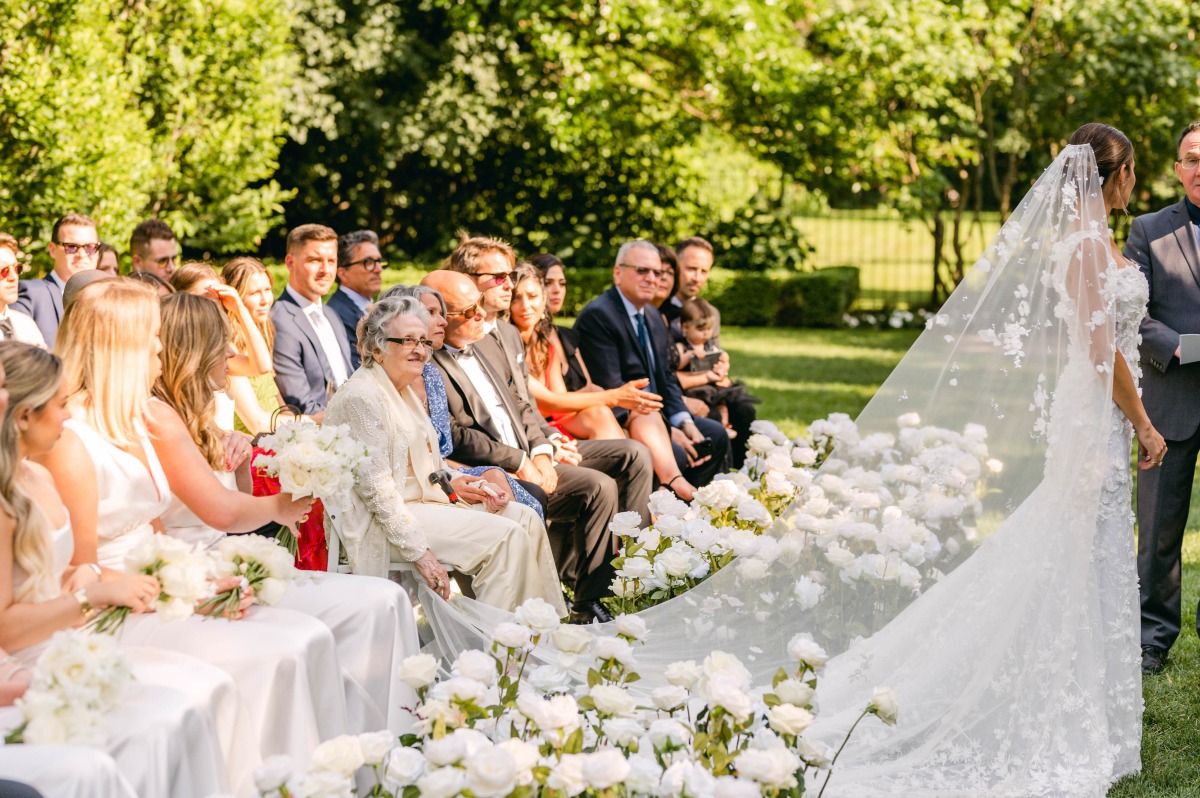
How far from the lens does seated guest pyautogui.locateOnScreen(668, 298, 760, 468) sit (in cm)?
794

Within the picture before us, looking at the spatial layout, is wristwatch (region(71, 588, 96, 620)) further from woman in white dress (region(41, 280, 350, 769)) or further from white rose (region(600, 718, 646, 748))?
white rose (region(600, 718, 646, 748))

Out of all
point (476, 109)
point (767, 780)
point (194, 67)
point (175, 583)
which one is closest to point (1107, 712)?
point (767, 780)

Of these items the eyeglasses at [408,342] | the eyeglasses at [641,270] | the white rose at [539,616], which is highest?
the eyeglasses at [641,270]

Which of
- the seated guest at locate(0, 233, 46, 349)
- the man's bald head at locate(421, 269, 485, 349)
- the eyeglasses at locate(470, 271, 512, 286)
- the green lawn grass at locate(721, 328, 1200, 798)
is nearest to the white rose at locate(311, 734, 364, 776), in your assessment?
the green lawn grass at locate(721, 328, 1200, 798)

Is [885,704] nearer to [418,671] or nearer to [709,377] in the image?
[418,671]

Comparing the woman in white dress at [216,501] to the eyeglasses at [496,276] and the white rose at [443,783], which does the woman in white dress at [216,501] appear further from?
the eyeglasses at [496,276]

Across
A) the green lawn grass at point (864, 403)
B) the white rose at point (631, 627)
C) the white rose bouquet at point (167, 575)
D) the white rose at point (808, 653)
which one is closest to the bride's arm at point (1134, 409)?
the green lawn grass at point (864, 403)

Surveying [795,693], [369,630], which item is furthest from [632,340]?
[795,693]

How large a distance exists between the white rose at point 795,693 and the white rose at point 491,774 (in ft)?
2.29

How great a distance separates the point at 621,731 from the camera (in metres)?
2.48

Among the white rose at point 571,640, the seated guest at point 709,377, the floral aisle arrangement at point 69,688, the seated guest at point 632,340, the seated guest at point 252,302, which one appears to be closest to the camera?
the floral aisle arrangement at point 69,688

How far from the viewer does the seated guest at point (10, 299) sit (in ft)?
19.4

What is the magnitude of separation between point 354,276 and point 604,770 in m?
4.91

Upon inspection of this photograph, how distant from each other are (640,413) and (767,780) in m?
4.09
